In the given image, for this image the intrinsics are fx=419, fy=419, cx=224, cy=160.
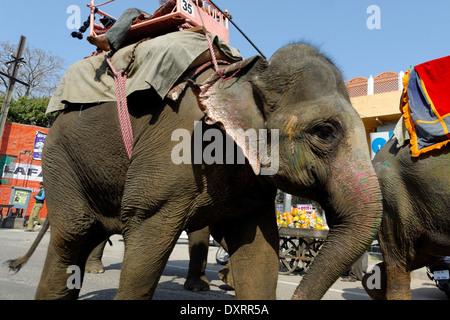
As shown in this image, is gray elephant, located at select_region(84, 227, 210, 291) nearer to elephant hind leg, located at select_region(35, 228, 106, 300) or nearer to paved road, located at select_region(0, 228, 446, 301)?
paved road, located at select_region(0, 228, 446, 301)

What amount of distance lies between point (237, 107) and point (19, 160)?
21.6 meters

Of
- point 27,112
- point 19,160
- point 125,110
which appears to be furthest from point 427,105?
point 27,112

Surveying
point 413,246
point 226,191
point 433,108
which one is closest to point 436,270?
point 413,246

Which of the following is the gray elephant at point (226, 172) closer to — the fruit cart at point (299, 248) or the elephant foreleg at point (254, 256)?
the elephant foreleg at point (254, 256)

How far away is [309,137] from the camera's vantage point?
7.91 ft

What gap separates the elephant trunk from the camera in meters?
A: 2.21

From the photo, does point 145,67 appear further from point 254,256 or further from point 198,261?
point 198,261

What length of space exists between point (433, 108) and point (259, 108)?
88.8 inches

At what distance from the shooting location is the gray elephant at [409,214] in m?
3.81

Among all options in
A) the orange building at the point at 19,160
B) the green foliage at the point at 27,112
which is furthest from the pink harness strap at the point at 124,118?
the green foliage at the point at 27,112

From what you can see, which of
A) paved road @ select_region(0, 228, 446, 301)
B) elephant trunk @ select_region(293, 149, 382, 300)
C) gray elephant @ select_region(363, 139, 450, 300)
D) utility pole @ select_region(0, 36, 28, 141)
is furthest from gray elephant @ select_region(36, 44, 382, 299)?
utility pole @ select_region(0, 36, 28, 141)

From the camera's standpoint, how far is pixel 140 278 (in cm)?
263

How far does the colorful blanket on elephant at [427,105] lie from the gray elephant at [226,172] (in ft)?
5.59
